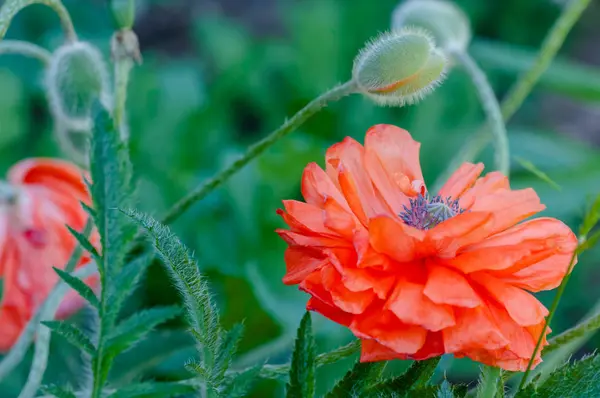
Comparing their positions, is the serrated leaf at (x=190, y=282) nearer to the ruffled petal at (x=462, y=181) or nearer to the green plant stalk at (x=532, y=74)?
the ruffled petal at (x=462, y=181)

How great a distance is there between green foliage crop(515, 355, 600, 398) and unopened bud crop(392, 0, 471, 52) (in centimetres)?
41

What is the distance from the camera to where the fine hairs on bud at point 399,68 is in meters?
0.51

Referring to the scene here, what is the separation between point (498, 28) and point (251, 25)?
0.54 metres

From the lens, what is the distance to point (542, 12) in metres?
1.58

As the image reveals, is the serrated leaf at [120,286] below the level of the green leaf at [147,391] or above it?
above

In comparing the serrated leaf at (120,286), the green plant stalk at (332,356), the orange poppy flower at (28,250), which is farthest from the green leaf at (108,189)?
the orange poppy flower at (28,250)

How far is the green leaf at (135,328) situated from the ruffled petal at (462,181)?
179 millimetres

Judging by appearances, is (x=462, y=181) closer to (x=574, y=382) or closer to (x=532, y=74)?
(x=574, y=382)

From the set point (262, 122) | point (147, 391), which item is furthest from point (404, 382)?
point (262, 122)

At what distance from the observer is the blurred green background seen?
873mm

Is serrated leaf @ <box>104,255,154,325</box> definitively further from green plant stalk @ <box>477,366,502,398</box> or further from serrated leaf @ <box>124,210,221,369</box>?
green plant stalk @ <box>477,366,502,398</box>

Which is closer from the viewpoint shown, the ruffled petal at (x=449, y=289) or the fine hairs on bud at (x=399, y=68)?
the ruffled petal at (x=449, y=289)

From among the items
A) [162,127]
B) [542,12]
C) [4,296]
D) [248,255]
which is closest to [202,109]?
[162,127]

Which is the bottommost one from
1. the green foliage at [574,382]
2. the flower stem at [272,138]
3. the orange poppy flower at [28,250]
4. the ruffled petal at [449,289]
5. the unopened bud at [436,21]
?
the green foliage at [574,382]
